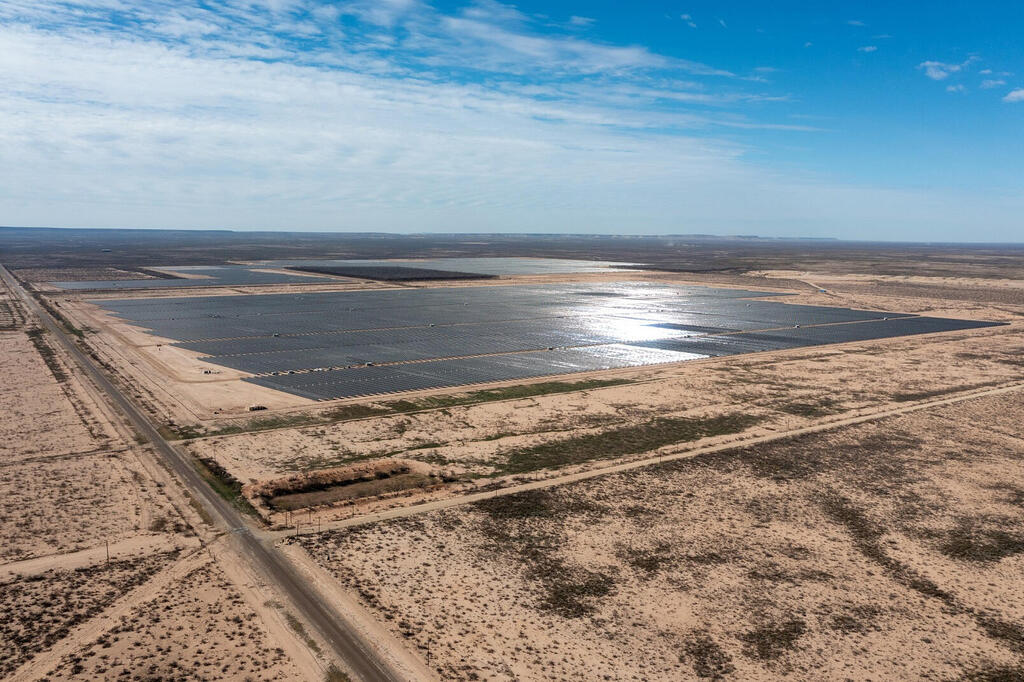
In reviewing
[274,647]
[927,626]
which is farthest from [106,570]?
[927,626]

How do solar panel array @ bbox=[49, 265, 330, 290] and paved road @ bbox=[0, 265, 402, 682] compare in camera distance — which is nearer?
paved road @ bbox=[0, 265, 402, 682]

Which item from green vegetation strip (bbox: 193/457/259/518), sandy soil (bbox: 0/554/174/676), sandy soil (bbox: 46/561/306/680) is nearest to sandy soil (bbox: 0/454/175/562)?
sandy soil (bbox: 0/554/174/676)

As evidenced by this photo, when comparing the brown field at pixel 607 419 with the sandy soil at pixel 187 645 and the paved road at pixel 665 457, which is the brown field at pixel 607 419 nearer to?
the paved road at pixel 665 457

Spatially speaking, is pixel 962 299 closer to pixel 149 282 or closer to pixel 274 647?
pixel 274 647

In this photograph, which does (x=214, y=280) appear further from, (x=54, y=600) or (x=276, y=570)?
(x=276, y=570)

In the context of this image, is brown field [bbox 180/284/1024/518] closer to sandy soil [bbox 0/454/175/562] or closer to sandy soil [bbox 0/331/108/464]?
sandy soil [bbox 0/454/175/562]
